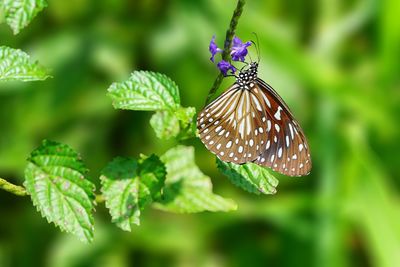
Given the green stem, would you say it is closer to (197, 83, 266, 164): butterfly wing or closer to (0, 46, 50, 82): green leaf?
(0, 46, 50, 82): green leaf

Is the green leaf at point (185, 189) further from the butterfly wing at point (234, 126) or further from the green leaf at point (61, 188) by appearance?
the green leaf at point (61, 188)

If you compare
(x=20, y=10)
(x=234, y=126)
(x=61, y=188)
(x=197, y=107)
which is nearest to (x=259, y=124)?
(x=234, y=126)

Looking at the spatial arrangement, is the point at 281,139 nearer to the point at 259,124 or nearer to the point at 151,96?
the point at 259,124

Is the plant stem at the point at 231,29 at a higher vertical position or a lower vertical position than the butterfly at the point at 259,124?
higher

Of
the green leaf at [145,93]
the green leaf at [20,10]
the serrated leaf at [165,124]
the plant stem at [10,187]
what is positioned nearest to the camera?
the green leaf at [20,10]

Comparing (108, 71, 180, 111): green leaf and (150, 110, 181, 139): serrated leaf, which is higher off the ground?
(108, 71, 180, 111): green leaf

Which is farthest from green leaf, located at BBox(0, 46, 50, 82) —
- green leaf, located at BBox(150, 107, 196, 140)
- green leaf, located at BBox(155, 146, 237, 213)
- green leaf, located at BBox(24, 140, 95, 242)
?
green leaf, located at BBox(155, 146, 237, 213)

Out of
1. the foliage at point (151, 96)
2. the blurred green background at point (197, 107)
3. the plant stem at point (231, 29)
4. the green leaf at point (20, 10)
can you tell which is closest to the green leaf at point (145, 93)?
the foliage at point (151, 96)
